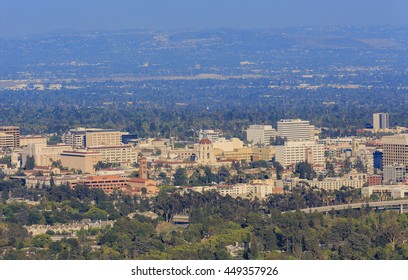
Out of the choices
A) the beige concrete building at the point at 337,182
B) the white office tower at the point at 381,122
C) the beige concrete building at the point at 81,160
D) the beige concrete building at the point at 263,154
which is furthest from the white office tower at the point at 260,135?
the beige concrete building at the point at 337,182

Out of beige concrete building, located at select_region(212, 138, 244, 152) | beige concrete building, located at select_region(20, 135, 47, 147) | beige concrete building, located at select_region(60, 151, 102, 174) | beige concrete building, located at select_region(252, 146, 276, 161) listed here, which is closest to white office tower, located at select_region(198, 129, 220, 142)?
beige concrete building, located at select_region(212, 138, 244, 152)

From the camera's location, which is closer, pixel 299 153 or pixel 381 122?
pixel 299 153

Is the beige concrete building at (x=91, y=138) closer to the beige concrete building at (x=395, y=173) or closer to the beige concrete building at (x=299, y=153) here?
the beige concrete building at (x=299, y=153)

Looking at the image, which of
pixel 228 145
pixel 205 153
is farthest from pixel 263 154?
pixel 228 145

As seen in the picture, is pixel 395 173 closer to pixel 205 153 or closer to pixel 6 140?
pixel 205 153

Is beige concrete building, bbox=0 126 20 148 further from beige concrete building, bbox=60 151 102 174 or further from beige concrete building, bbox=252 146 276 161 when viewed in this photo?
beige concrete building, bbox=252 146 276 161
